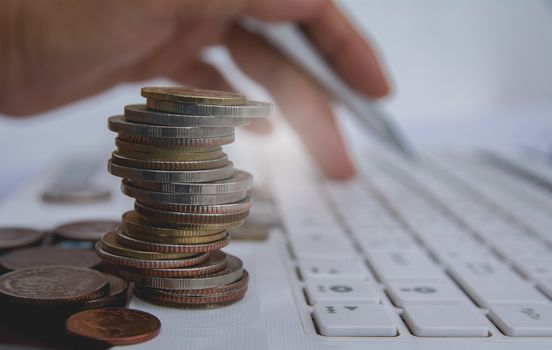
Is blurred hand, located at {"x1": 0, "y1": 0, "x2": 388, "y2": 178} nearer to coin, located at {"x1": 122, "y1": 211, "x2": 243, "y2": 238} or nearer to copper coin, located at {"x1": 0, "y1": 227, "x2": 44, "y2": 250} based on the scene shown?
copper coin, located at {"x1": 0, "y1": 227, "x2": 44, "y2": 250}

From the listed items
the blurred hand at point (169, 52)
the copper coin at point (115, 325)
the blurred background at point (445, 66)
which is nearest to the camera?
the copper coin at point (115, 325)

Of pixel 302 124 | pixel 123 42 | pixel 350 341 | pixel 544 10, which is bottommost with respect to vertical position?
pixel 350 341

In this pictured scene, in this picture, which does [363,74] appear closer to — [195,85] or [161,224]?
[195,85]

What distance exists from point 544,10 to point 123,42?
4.61 ft

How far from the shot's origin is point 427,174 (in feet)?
3.93

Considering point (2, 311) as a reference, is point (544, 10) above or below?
above

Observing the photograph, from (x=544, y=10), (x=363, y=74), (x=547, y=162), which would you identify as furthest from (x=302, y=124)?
(x=544, y=10)

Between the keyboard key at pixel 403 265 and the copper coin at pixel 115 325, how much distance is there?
223 mm

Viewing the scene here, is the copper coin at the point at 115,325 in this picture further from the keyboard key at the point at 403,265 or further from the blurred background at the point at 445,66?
the blurred background at the point at 445,66

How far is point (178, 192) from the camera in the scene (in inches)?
18.6

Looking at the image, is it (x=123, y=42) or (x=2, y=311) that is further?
(x=123, y=42)

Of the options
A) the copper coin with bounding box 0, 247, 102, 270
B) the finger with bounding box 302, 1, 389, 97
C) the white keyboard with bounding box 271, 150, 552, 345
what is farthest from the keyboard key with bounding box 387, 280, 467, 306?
the finger with bounding box 302, 1, 389, 97

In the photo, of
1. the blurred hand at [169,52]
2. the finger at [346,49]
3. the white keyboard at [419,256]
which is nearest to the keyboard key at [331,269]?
the white keyboard at [419,256]

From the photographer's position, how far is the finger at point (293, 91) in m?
1.24
